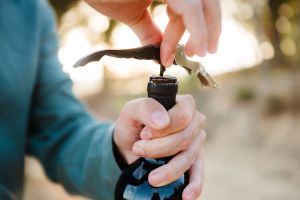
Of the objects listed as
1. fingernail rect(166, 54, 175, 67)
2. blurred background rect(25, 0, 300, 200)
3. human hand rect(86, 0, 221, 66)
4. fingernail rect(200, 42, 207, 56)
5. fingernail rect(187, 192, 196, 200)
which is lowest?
blurred background rect(25, 0, 300, 200)

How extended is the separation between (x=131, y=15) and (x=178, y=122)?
22 centimetres

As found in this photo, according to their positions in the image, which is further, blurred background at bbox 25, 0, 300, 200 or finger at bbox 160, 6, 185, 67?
blurred background at bbox 25, 0, 300, 200

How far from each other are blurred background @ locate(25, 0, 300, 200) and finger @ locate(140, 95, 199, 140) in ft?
13.5

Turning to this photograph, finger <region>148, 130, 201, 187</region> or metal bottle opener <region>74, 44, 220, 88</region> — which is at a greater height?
Result: metal bottle opener <region>74, 44, 220, 88</region>

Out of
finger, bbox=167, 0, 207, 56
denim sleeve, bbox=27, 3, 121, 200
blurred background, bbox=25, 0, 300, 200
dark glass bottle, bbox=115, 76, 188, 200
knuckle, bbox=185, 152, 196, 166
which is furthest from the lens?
blurred background, bbox=25, 0, 300, 200

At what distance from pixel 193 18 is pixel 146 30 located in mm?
166

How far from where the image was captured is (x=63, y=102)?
162 centimetres

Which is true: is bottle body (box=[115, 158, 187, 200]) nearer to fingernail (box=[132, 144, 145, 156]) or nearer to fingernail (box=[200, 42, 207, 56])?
fingernail (box=[132, 144, 145, 156])

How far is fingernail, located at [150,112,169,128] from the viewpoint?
908 mm

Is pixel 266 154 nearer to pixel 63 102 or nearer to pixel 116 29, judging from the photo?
pixel 116 29

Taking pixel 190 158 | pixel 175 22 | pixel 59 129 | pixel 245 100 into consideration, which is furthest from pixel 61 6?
pixel 175 22

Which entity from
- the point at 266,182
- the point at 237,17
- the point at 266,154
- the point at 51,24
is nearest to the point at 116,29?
the point at 237,17

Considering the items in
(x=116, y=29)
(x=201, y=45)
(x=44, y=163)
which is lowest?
(x=116, y=29)

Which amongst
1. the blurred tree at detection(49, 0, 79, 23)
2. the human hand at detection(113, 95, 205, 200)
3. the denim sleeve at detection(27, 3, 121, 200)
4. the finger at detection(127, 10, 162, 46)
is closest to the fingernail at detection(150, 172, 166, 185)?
the human hand at detection(113, 95, 205, 200)
